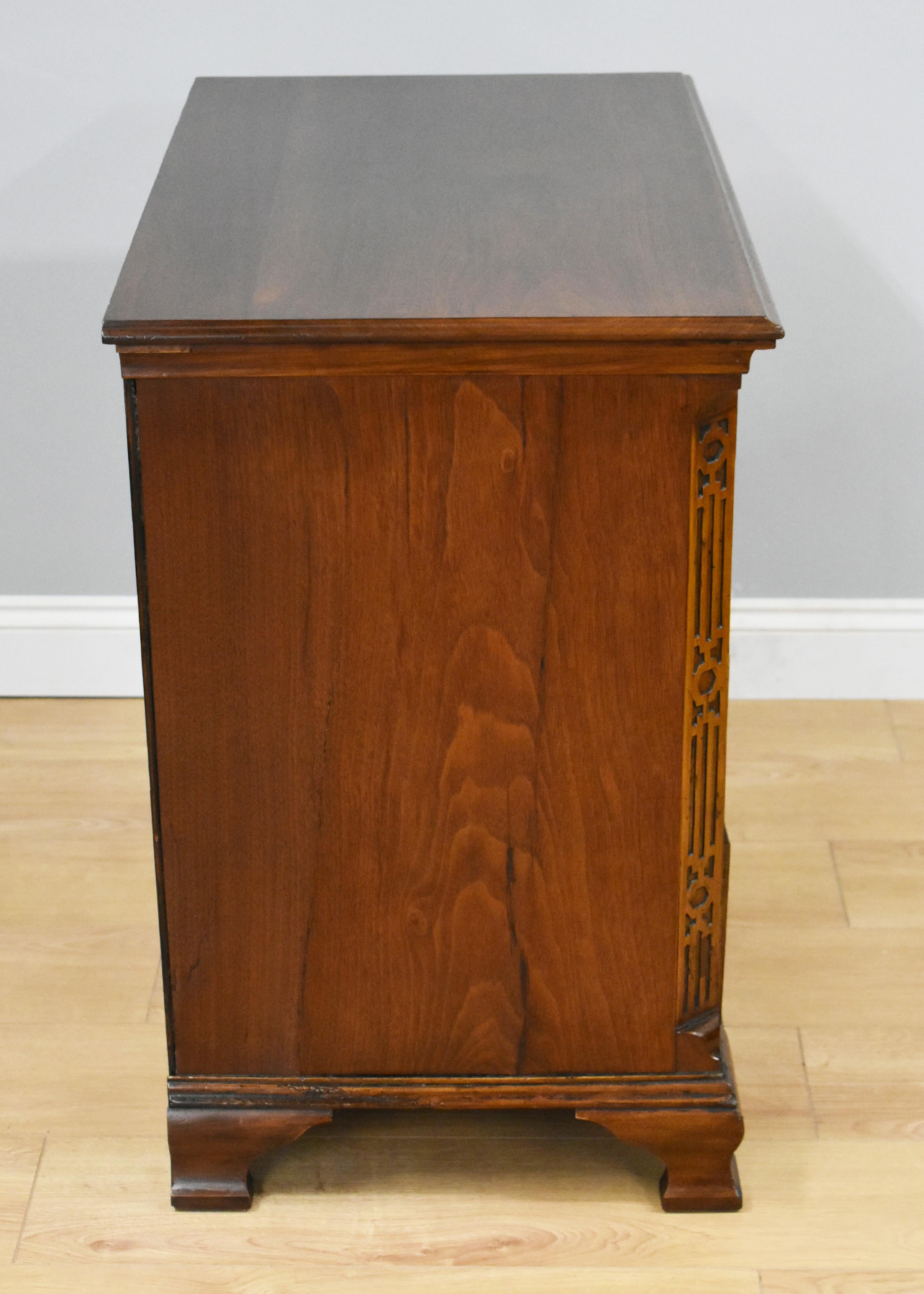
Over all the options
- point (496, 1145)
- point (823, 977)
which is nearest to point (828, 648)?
point (823, 977)

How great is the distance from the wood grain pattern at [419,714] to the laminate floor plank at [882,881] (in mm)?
502

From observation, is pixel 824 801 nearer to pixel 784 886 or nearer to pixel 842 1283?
pixel 784 886

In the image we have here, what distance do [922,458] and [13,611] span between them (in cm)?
119

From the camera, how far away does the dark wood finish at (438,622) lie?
110 cm

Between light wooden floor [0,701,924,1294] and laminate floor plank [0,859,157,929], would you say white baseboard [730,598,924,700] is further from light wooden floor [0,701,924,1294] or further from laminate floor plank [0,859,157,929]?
laminate floor plank [0,859,157,929]

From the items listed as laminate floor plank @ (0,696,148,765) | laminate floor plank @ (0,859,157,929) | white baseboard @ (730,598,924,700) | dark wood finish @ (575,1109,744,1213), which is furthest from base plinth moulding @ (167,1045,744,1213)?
white baseboard @ (730,598,924,700)

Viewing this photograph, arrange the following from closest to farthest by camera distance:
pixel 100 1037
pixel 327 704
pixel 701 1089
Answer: pixel 327 704, pixel 701 1089, pixel 100 1037

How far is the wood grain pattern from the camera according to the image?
1.12 meters

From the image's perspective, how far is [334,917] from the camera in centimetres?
127

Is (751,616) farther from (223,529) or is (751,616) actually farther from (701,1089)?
(223,529)

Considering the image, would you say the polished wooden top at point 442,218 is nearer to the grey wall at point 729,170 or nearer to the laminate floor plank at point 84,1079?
the grey wall at point 729,170

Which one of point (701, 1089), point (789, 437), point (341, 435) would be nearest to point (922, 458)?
point (789, 437)

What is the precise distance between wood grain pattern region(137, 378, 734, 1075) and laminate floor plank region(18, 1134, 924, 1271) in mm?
136

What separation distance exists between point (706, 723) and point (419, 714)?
0.71ft
